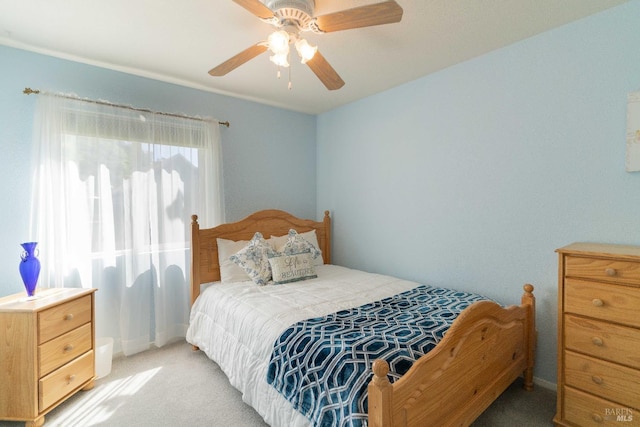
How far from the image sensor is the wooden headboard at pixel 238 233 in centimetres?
282

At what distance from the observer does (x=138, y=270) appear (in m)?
2.70

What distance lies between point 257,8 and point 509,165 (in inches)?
81.8

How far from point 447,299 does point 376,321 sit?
2.43 feet

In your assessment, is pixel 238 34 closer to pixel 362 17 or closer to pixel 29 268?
pixel 362 17

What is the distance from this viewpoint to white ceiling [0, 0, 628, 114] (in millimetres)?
1822

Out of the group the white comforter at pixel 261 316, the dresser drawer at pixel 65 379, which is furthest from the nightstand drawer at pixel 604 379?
the dresser drawer at pixel 65 379

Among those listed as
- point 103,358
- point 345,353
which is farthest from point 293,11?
point 103,358

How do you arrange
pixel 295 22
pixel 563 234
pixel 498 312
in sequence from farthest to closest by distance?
1. pixel 563 234
2. pixel 498 312
3. pixel 295 22

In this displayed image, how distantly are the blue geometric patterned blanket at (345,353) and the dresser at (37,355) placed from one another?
1.42 metres

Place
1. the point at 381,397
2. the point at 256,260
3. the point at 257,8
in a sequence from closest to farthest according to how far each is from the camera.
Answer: the point at 381,397, the point at 257,8, the point at 256,260

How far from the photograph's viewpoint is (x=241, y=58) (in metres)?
1.89

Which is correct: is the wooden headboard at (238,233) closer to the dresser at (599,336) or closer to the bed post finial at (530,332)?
the bed post finial at (530,332)

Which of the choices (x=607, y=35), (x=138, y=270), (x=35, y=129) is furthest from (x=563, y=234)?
(x=35, y=129)

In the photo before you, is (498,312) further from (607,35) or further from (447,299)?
(607,35)
